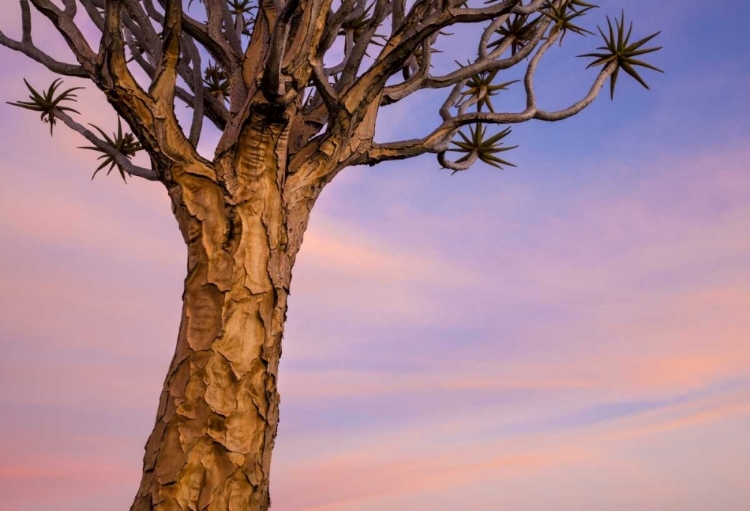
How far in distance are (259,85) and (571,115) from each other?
3.82m

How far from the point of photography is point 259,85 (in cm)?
547

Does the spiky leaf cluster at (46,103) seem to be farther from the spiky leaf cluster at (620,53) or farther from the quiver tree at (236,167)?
the spiky leaf cluster at (620,53)

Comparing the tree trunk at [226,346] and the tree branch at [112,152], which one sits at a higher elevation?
the tree branch at [112,152]

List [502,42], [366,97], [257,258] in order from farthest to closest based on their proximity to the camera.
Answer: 1. [502,42]
2. [366,97]
3. [257,258]

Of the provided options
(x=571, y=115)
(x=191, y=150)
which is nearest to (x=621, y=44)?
(x=571, y=115)

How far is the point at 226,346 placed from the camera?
5129 mm

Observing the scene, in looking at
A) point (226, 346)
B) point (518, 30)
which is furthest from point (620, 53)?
point (226, 346)

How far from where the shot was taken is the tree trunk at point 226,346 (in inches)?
197

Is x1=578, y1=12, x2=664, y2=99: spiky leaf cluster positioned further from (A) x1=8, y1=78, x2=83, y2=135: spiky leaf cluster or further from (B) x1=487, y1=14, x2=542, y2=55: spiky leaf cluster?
(A) x1=8, y1=78, x2=83, y2=135: spiky leaf cluster

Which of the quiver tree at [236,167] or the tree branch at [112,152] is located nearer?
the quiver tree at [236,167]

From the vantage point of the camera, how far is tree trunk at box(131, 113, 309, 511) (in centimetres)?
499

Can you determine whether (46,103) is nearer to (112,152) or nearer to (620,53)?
(112,152)

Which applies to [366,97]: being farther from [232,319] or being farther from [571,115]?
[571,115]

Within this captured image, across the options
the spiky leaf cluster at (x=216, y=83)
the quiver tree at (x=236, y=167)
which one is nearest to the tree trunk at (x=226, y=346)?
the quiver tree at (x=236, y=167)
